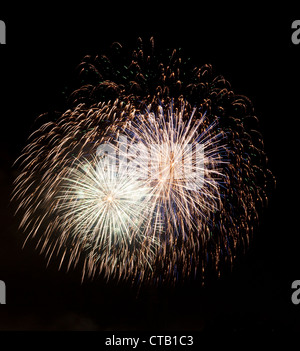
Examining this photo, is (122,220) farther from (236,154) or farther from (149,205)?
(236,154)

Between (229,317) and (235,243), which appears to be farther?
(229,317)

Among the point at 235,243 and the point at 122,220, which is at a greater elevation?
the point at 122,220
